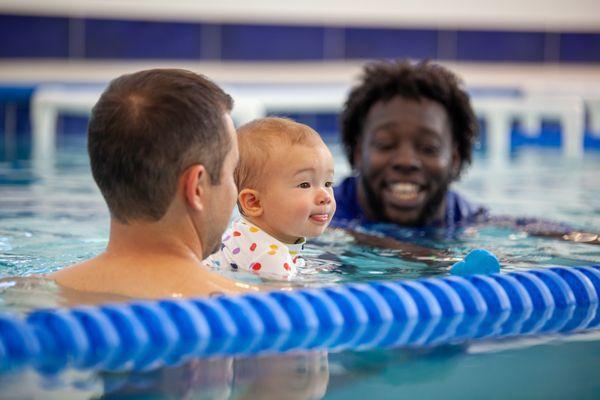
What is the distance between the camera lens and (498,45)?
14102mm

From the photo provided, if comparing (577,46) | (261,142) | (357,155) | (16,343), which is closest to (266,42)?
(577,46)

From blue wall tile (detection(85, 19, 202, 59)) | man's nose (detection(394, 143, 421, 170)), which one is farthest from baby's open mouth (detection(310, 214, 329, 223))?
blue wall tile (detection(85, 19, 202, 59))

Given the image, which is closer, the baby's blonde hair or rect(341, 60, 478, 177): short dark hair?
the baby's blonde hair

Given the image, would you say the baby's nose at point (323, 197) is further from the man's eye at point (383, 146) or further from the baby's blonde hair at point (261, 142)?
the man's eye at point (383, 146)

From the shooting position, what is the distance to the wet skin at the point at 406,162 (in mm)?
5016

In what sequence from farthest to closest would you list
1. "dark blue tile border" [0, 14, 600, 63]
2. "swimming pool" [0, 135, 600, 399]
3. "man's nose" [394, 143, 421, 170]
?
1. "dark blue tile border" [0, 14, 600, 63]
2. "man's nose" [394, 143, 421, 170]
3. "swimming pool" [0, 135, 600, 399]

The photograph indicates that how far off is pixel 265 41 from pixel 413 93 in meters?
8.62

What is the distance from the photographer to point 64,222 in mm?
5367

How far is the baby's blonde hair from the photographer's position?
11.5 feet

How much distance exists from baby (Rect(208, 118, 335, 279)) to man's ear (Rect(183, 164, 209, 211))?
69 cm

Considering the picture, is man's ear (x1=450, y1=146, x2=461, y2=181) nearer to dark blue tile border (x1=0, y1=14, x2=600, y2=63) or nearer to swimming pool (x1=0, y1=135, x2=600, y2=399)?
swimming pool (x1=0, y1=135, x2=600, y2=399)

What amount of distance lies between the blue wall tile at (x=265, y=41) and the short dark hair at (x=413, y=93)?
8.08m

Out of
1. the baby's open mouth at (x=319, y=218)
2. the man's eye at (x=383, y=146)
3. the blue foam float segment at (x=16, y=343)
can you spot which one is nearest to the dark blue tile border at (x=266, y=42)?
the man's eye at (x=383, y=146)

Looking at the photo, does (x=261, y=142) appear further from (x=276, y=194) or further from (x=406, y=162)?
(x=406, y=162)
